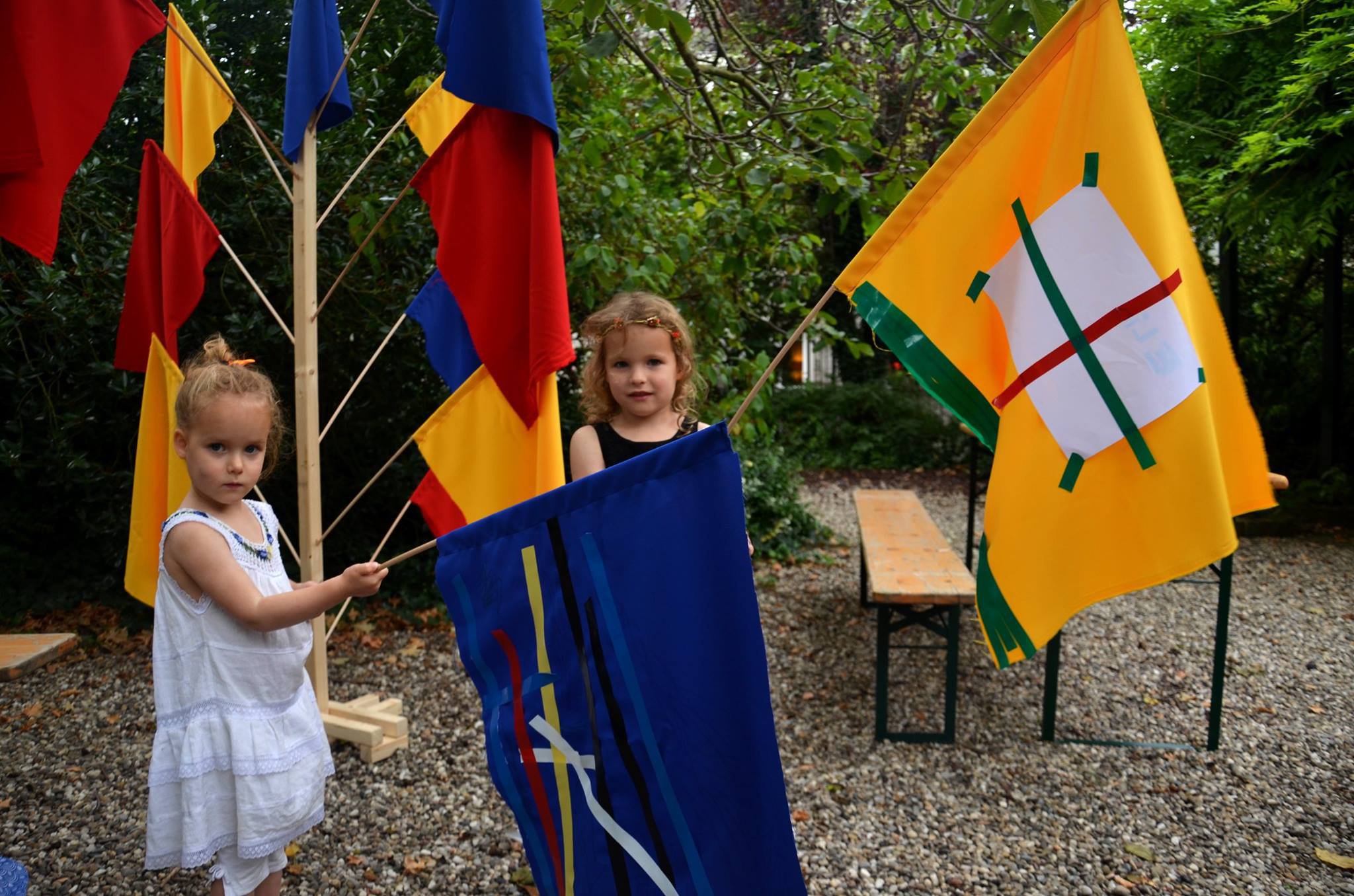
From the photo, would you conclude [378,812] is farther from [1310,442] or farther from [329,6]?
[1310,442]

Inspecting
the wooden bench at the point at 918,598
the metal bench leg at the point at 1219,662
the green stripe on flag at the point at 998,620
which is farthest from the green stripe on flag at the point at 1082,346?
the metal bench leg at the point at 1219,662

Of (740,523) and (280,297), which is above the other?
(280,297)

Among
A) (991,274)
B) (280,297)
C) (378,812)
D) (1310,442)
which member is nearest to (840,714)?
(378,812)

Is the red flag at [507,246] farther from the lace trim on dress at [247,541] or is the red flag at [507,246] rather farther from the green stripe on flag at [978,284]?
the green stripe on flag at [978,284]

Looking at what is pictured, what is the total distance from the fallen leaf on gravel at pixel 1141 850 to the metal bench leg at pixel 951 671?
0.82 meters

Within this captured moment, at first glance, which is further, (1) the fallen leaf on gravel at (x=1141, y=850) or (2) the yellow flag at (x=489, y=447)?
(1) the fallen leaf on gravel at (x=1141, y=850)

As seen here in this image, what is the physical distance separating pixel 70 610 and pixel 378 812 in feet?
10.9

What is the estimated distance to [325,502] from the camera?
18.8 ft

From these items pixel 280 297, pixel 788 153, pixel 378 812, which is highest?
pixel 788 153

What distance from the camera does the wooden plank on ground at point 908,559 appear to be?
361 cm

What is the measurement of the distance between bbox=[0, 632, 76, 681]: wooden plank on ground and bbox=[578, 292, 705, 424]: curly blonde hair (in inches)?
87.4

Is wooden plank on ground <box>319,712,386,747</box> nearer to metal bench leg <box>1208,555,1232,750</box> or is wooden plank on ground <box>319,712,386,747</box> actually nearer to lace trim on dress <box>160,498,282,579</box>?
lace trim on dress <box>160,498,282,579</box>

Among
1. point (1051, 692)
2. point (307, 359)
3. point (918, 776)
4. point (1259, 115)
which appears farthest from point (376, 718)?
point (1259, 115)

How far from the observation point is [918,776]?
353cm
